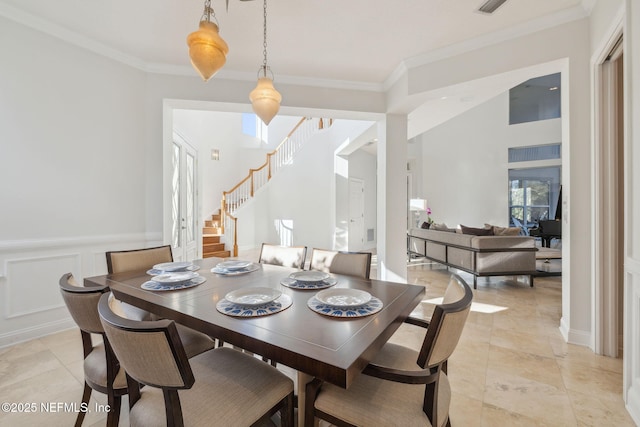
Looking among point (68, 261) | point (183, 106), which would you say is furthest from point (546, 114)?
point (68, 261)

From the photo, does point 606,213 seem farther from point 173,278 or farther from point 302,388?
point 173,278

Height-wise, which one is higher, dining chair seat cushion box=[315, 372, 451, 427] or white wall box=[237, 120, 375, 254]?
white wall box=[237, 120, 375, 254]

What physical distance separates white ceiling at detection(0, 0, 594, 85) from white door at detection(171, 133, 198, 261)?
51.1 inches

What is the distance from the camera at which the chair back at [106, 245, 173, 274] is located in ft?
6.94

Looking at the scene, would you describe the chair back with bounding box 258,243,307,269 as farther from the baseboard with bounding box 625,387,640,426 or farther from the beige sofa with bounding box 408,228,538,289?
the beige sofa with bounding box 408,228,538,289

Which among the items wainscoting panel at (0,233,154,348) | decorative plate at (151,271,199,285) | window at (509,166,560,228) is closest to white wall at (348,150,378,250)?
window at (509,166,560,228)

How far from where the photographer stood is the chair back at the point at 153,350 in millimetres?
828

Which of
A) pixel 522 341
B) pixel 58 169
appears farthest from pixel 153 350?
pixel 522 341

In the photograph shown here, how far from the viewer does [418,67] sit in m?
3.10

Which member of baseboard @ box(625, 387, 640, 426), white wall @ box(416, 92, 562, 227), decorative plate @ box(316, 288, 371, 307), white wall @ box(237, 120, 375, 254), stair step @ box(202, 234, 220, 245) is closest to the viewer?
decorative plate @ box(316, 288, 371, 307)

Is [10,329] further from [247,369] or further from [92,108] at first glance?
[247,369]

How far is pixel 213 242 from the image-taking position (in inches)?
279

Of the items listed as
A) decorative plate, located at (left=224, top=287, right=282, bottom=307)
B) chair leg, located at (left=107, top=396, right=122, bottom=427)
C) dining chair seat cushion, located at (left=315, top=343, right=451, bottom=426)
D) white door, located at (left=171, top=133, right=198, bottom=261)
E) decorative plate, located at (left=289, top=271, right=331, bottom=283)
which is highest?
white door, located at (left=171, top=133, right=198, bottom=261)

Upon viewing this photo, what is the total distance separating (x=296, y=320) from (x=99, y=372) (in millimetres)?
967
